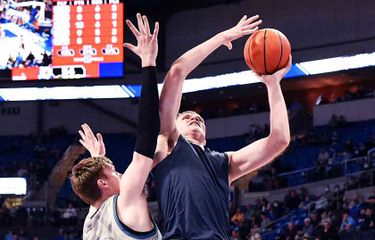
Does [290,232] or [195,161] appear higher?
[195,161]

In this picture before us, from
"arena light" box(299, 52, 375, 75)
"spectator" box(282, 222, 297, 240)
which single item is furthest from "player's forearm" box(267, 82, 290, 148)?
"arena light" box(299, 52, 375, 75)

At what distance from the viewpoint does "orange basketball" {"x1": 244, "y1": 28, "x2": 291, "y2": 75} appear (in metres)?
3.48

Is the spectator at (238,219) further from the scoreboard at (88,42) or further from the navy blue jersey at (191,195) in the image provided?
the navy blue jersey at (191,195)

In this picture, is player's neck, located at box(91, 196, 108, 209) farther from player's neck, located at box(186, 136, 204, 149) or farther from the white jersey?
player's neck, located at box(186, 136, 204, 149)

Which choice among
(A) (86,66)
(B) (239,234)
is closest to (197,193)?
(B) (239,234)

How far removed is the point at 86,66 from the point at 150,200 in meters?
4.30

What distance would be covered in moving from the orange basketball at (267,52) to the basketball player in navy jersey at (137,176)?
529 millimetres

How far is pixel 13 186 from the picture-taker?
23.4 meters

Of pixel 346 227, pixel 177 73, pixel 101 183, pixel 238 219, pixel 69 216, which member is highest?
pixel 177 73

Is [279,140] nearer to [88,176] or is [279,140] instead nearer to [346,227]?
[88,176]

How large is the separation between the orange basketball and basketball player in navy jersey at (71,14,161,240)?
0.53 metres

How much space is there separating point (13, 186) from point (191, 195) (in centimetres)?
2091

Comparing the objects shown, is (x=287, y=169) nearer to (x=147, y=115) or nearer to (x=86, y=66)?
(x=86, y=66)

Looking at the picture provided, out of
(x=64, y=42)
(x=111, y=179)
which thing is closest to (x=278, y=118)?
(x=111, y=179)
